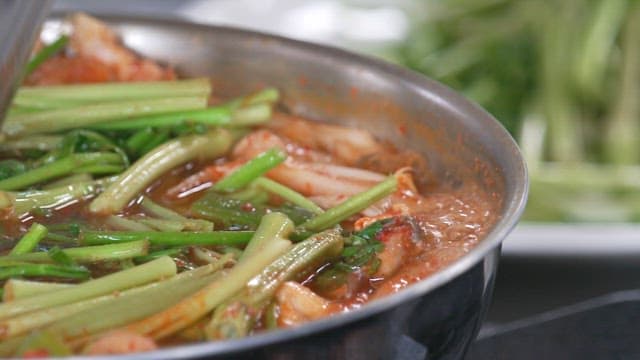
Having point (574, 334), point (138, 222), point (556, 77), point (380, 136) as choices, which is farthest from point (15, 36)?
point (556, 77)

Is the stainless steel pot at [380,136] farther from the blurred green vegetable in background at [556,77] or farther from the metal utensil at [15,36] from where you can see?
the blurred green vegetable in background at [556,77]

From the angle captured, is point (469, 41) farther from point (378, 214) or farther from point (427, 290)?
point (427, 290)

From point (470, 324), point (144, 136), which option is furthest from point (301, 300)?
point (144, 136)

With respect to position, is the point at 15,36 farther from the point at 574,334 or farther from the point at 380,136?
the point at 574,334

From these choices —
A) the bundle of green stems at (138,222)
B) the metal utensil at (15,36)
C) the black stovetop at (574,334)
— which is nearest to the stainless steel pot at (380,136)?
the bundle of green stems at (138,222)

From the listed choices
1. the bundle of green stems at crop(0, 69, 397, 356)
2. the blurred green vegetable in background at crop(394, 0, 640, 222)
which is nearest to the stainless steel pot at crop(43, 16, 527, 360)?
the bundle of green stems at crop(0, 69, 397, 356)

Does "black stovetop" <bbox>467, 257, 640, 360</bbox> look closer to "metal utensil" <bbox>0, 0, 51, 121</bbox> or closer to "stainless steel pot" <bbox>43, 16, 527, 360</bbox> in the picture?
"stainless steel pot" <bbox>43, 16, 527, 360</bbox>
